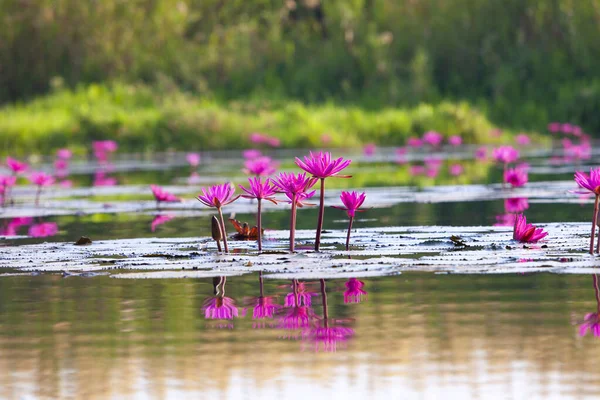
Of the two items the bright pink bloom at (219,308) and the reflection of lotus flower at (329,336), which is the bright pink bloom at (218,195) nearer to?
the bright pink bloom at (219,308)

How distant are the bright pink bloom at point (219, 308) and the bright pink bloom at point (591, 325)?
4.51ft

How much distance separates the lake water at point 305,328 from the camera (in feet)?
13.5

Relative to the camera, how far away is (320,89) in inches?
1243

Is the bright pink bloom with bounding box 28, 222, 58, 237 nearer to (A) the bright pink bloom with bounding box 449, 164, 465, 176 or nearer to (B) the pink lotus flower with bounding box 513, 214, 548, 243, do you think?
(B) the pink lotus flower with bounding box 513, 214, 548, 243

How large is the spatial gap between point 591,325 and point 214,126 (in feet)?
70.7

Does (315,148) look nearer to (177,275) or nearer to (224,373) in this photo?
(177,275)

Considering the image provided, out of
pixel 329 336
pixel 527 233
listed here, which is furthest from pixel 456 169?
pixel 329 336

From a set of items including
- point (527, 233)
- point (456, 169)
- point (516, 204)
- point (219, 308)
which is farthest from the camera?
point (456, 169)

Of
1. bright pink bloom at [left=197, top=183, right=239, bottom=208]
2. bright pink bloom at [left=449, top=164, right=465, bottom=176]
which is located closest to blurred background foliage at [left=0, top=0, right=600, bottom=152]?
bright pink bloom at [left=449, top=164, right=465, bottom=176]

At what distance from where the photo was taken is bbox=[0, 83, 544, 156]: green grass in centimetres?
2566

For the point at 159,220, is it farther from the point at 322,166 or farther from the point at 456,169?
the point at 456,169

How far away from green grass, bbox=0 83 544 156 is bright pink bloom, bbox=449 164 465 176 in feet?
20.7

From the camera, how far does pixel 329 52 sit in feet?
106

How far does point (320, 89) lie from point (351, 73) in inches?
32.2
